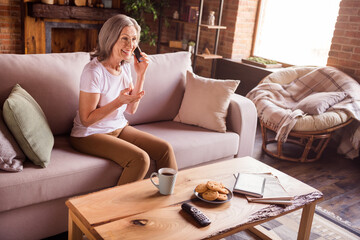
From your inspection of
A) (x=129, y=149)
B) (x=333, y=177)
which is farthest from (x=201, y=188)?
(x=333, y=177)

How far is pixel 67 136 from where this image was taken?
2365 millimetres

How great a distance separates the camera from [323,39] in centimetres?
436

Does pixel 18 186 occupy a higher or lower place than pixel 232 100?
lower

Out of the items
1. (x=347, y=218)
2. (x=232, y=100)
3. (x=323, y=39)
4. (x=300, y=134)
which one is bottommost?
(x=347, y=218)

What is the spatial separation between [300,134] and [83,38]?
3.38m

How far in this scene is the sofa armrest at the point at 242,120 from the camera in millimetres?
2758

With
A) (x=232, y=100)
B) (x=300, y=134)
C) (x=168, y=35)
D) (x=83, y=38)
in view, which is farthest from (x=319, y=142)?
(x=83, y=38)

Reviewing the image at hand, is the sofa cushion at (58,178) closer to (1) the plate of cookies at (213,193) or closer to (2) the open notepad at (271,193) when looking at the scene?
(1) the plate of cookies at (213,193)

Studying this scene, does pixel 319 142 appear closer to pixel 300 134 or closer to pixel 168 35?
pixel 300 134

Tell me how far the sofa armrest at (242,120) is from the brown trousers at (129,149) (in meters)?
0.74

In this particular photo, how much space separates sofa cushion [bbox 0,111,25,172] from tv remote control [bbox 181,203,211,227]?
0.83m

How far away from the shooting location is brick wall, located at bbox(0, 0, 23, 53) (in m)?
4.58

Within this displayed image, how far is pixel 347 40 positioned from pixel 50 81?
2966mm

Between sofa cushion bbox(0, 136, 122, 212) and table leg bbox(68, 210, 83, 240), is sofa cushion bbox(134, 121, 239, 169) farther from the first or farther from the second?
table leg bbox(68, 210, 83, 240)
